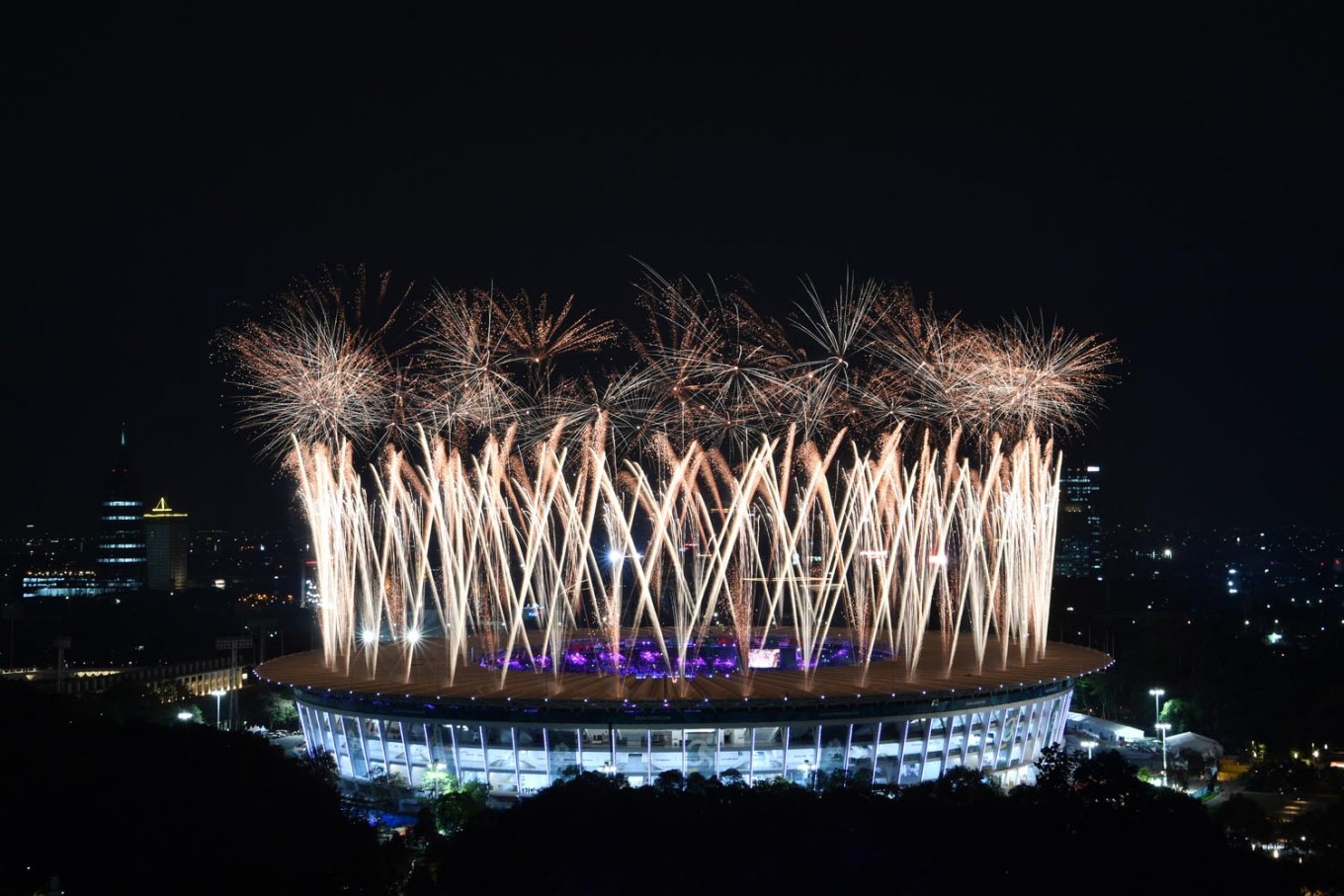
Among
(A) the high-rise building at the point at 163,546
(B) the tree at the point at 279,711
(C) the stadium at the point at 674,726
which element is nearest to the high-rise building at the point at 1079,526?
(A) the high-rise building at the point at 163,546

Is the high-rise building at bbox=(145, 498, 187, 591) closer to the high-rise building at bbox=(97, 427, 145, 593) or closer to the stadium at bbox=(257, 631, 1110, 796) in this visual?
the high-rise building at bbox=(97, 427, 145, 593)

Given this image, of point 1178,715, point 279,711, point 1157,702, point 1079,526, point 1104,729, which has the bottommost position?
point 279,711

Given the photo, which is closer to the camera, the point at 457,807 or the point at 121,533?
the point at 457,807

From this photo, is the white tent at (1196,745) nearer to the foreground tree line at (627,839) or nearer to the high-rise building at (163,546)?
the foreground tree line at (627,839)

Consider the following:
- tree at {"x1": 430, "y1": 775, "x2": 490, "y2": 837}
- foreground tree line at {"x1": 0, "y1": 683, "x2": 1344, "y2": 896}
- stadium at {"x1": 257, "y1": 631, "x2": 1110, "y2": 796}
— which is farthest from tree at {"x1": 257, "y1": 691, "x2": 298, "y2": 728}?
foreground tree line at {"x1": 0, "y1": 683, "x2": 1344, "y2": 896}

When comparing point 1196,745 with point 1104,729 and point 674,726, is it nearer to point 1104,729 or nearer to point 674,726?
point 1104,729

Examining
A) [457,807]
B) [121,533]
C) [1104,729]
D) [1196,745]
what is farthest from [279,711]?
[121,533]

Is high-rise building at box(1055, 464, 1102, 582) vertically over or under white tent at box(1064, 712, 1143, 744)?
over
